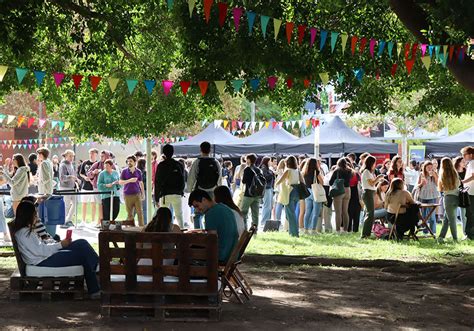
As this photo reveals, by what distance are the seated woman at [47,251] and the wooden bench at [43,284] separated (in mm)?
56

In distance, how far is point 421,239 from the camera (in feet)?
60.4

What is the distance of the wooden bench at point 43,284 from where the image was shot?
9.30m

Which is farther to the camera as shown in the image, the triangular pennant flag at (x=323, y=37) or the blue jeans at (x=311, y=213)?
the blue jeans at (x=311, y=213)

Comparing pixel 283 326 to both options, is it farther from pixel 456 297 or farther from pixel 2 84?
pixel 2 84

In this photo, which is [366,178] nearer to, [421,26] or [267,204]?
[267,204]

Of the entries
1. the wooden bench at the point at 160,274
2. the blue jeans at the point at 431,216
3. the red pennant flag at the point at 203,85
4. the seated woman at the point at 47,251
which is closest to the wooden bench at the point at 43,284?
the seated woman at the point at 47,251

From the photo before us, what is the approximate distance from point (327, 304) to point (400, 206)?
8.06m

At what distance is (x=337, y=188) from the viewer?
63.8ft

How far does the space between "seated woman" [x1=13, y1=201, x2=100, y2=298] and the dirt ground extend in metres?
0.37

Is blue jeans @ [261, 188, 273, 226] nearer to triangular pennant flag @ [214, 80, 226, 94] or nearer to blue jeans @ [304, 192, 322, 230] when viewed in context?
blue jeans @ [304, 192, 322, 230]

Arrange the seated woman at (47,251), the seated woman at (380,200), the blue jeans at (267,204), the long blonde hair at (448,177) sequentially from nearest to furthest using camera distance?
the seated woman at (47,251) < the long blonde hair at (448,177) < the seated woman at (380,200) < the blue jeans at (267,204)

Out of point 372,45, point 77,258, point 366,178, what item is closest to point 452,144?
point 366,178

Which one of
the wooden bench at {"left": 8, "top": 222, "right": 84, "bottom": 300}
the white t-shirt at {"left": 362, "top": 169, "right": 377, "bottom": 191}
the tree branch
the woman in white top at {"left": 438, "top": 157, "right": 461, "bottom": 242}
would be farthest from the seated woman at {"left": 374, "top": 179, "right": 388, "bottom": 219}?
the wooden bench at {"left": 8, "top": 222, "right": 84, "bottom": 300}

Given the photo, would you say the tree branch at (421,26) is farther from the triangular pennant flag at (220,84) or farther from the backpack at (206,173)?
the backpack at (206,173)
